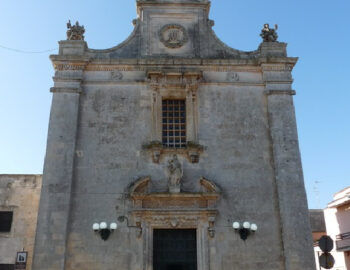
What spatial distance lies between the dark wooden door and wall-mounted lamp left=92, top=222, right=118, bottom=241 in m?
1.50

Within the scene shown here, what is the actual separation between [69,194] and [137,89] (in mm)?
4895

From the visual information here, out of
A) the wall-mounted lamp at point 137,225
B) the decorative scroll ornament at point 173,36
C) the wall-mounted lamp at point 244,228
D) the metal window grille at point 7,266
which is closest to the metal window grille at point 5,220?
the metal window grille at point 7,266

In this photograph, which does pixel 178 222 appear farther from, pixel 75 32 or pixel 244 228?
pixel 75 32

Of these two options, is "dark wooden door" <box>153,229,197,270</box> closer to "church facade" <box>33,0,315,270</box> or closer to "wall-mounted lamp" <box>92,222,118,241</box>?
"church facade" <box>33,0,315,270</box>

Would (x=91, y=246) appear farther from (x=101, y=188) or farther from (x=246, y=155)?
(x=246, y=155)

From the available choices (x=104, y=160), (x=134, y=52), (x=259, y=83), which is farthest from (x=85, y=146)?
(x=259, y=83)

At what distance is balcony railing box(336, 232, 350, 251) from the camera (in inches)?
912

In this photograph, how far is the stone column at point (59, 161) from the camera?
549 inches

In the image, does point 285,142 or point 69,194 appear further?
point 285,142

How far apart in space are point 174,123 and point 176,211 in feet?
11.8

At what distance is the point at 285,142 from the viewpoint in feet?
51.6

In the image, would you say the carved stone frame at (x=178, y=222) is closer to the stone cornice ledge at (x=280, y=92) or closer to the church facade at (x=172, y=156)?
the church facade at (x=172, y=156)

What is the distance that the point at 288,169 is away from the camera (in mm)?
15312

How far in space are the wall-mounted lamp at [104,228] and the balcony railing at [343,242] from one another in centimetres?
1491
